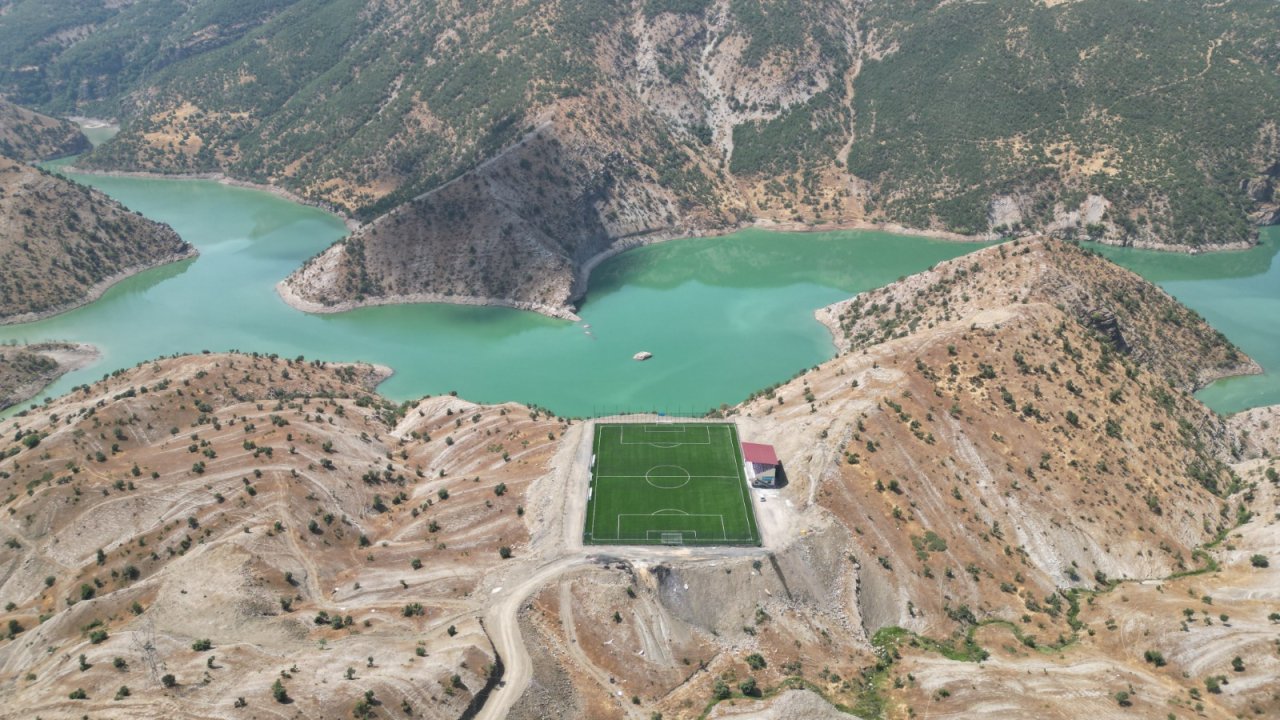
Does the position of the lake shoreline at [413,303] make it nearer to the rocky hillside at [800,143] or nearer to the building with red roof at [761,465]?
the rocky hillside at [800,143]

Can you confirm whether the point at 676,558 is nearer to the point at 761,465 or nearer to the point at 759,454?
the point at 761,465

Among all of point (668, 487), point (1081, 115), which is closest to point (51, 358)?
point (668, 487)

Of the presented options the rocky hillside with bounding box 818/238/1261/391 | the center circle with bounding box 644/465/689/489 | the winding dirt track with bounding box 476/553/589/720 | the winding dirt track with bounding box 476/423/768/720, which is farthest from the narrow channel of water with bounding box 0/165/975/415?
the winding dirt track with bounding box 476/553/589/720

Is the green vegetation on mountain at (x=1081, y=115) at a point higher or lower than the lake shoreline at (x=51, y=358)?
higher

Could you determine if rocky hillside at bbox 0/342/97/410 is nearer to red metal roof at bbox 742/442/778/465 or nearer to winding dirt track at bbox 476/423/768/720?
winding dirt track at bbox 476/423/768/720

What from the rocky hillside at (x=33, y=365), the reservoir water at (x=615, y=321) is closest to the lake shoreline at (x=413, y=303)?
the reservoir water at (x=615, y=321)

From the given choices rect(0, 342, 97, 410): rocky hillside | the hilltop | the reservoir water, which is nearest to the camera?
the hilltop
